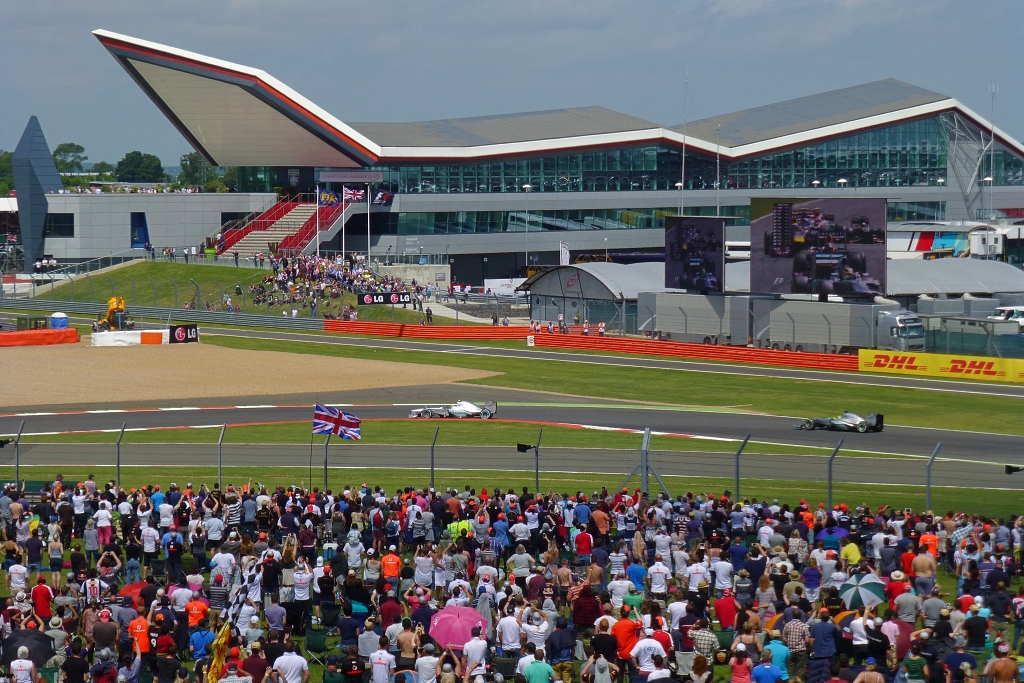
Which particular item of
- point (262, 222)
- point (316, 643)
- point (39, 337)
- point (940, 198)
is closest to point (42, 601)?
point (316, 643)

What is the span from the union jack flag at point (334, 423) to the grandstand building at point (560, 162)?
68.0 meters

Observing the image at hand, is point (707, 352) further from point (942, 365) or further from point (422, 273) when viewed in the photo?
point (422, 273)

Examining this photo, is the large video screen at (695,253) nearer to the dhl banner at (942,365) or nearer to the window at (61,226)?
the dhl banner at (942,365)

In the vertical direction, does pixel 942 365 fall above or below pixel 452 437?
above

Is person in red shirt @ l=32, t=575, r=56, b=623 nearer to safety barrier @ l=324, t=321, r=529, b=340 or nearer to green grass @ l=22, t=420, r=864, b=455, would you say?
green grass @ l=22, t=420, r=864, b=455

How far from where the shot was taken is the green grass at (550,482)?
2889 centimetres

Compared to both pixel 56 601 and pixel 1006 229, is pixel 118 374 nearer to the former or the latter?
pixel 56 601

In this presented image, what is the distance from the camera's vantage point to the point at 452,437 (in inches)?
1534

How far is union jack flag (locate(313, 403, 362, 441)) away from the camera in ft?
96.6

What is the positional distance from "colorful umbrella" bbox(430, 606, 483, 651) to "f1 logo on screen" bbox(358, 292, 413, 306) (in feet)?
205

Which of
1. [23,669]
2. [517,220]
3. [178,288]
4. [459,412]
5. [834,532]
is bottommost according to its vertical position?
[459,412]

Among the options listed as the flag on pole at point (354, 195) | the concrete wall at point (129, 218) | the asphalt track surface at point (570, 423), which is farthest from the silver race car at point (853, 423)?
the concrete wall at point (129, 218)

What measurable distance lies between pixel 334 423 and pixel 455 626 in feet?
46.8

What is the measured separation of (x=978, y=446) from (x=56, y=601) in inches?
1163
